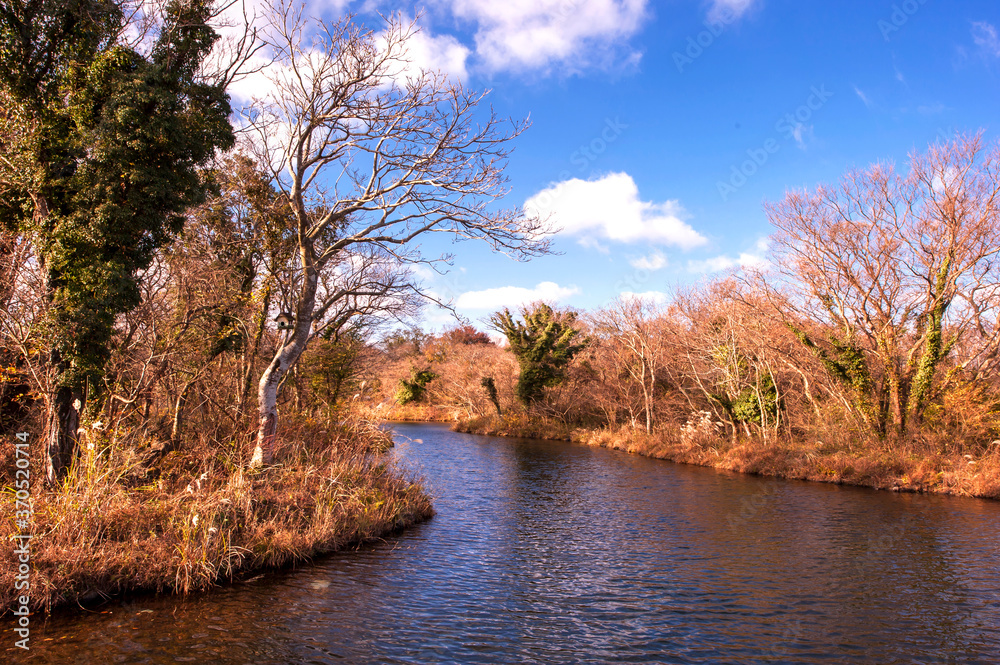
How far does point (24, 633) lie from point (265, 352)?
11556mm

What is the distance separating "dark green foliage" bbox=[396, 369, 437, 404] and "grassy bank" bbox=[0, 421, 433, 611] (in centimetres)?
3983

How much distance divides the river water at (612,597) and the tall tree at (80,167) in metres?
4.80

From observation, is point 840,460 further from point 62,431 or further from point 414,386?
point 414,386

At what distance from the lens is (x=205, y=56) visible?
12891 millimetres

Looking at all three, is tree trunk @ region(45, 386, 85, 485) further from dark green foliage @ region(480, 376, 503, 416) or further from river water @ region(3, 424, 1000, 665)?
dark green foliage @ region(480, 376, 503, 416)

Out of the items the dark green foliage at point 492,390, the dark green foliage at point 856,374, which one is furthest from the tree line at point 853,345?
the dark green foliage at point 492,390

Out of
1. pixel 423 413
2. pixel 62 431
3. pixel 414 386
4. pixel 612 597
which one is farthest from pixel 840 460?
pixel 414 386

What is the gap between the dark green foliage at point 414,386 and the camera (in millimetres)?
54000

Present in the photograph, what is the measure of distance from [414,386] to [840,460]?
129 feet

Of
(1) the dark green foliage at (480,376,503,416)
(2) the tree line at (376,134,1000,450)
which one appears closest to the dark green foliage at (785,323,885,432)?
(2) the tree line at (376,134,1000,450)

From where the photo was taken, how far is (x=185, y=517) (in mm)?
9383

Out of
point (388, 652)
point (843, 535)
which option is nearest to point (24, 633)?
point (388, 652)

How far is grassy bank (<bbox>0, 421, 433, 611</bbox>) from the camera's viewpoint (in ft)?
26.8

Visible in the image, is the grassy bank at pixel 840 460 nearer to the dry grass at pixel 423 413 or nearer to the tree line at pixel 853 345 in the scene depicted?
the tree line at pixel 853 345
